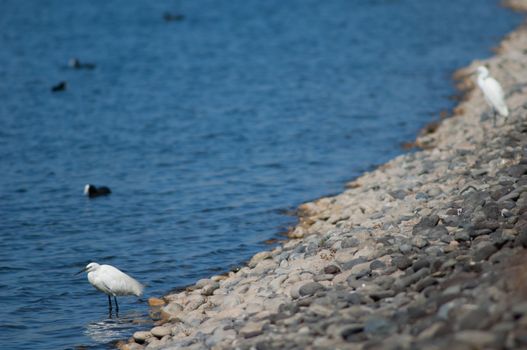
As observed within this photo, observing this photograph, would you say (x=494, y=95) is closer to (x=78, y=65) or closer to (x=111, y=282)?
(x=111, y=282)

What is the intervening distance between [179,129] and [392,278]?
46.0 feet

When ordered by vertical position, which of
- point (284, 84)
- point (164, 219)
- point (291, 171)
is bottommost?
point (164, 219)

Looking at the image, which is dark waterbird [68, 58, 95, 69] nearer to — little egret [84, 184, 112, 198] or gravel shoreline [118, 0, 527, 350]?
little egret [84, 184, 112, 198]

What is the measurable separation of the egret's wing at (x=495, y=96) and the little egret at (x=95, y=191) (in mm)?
8249

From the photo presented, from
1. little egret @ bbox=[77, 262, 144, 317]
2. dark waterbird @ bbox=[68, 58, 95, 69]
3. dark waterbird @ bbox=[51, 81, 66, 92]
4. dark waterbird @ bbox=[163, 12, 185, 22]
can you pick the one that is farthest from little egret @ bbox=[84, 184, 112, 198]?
dark waterbird @ bbox=[163, 12, 185, 22]

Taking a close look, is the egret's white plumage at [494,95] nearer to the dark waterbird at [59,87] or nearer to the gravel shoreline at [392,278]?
the gravel shoreline at [392,278]

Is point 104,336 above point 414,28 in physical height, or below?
below

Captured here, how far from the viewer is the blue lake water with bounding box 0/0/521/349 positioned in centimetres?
1341

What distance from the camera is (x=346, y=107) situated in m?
25.0

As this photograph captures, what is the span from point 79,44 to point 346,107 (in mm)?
16019

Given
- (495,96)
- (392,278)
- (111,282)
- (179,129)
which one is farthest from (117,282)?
(179,129)

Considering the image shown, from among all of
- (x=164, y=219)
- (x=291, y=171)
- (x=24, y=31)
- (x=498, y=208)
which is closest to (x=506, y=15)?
(x=24, y=31)

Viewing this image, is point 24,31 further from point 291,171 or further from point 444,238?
point 444,238

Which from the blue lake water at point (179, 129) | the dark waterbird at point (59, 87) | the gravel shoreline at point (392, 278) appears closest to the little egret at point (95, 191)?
the blue lake water at point (179, 129)
